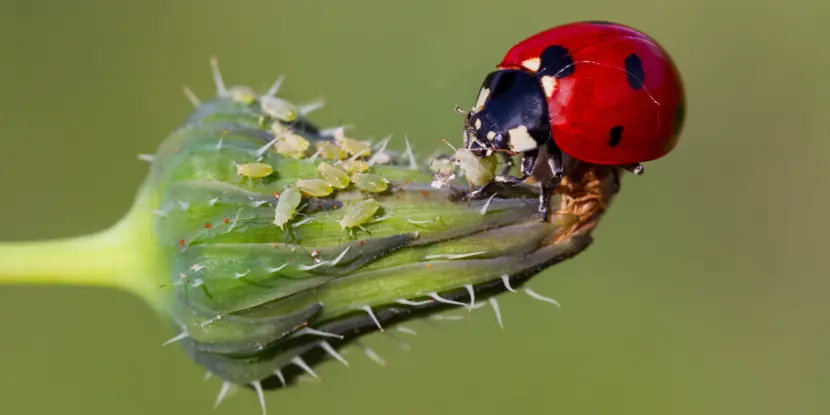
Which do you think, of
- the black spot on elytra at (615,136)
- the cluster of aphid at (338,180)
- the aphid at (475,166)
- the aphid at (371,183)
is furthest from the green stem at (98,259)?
the black spot on elytra at (615,136)

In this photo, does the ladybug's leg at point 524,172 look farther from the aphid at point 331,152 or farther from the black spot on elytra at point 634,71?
the aphid at point 331,152

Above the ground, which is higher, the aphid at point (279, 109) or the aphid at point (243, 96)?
the aphid at point (243, 96)

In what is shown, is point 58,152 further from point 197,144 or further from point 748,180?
point 748,180

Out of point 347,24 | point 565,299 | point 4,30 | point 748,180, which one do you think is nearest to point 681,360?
point 565,299

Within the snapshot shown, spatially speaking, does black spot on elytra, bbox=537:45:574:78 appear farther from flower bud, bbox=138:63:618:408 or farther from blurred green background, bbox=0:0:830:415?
blurred green background, bbox=0:0:830:415

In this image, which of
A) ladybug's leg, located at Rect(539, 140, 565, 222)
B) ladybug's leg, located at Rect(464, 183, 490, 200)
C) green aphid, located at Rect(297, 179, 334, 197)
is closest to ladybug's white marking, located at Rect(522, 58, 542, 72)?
ladybug's leg, located at Rect(539, 140, 565, 222)

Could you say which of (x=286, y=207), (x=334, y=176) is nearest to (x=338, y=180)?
(x=334, y=176)
